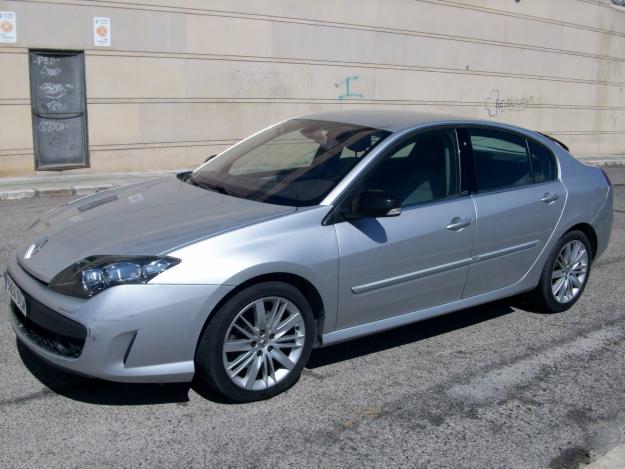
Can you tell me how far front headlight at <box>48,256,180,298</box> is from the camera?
150 inches

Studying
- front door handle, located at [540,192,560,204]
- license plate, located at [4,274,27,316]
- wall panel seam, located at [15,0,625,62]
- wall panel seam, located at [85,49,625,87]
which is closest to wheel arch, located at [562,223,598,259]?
front door handle, located at [540,192,560,204]

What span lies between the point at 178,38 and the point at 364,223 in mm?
10281

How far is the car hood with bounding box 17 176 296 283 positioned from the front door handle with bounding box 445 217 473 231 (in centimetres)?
111

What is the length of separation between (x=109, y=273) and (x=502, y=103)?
57.1ft

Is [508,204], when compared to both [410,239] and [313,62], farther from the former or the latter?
[313,62]

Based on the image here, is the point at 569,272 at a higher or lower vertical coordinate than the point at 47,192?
higher

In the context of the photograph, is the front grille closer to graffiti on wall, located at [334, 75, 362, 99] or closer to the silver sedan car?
the silver sedan car

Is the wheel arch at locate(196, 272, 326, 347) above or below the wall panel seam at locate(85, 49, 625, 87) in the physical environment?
below

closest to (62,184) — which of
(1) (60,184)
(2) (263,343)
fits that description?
(1) (60,184)

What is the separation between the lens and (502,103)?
1981 cm

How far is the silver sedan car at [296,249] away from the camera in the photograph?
3.84 meters

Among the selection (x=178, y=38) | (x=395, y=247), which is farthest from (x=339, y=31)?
(x=395, y=247)

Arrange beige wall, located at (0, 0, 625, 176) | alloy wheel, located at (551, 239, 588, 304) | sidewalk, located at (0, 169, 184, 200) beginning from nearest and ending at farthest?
1. alloy wheel, located at (551, 239, 588, 304)
2. sidewalk, located at (0, 169, 184, 200)
3. beige wall, located at (0, 0, 625, 176)

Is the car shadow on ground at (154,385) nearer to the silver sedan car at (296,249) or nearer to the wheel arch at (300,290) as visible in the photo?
the silver sedan car at (296,249)
